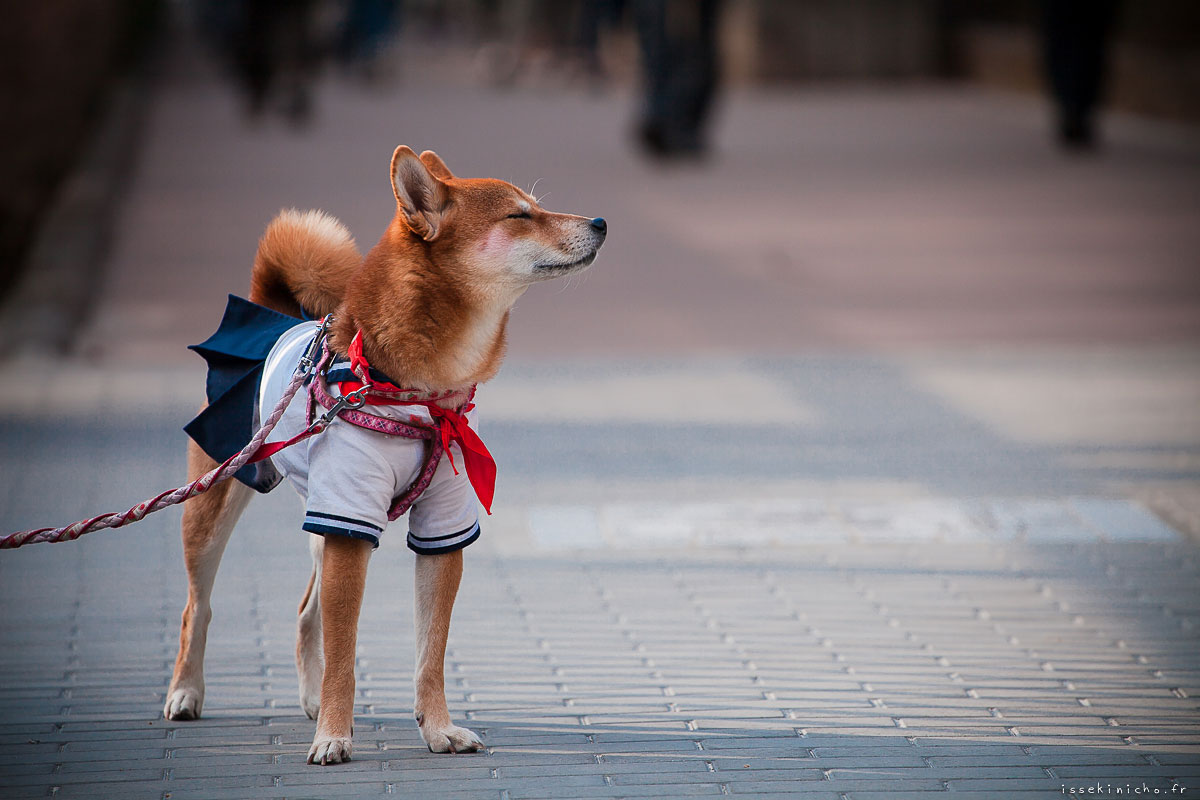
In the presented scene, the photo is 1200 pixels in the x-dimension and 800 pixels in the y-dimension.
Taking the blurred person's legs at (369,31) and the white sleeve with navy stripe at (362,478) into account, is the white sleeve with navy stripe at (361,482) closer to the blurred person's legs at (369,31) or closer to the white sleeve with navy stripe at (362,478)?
the white sleeve with navy stripe at (362,478)

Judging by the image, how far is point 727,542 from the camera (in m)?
6.09

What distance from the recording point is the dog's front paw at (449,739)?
3898 mm

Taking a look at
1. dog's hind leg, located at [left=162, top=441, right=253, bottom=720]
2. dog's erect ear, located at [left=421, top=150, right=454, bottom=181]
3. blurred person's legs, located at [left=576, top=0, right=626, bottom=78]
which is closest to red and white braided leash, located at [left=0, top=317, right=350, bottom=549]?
dog's hind leg, located at [left=162, top=441, right=253, bottom=720]

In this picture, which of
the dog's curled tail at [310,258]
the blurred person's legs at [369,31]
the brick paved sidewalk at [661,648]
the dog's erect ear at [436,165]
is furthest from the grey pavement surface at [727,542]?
the blurred person's legs at [369,31]

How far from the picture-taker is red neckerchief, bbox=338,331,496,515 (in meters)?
3.66

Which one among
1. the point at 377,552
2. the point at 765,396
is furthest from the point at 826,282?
the point at 377,552

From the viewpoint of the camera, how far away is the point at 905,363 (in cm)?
916

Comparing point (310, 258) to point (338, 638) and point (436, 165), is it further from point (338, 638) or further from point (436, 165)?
point (338, 638)

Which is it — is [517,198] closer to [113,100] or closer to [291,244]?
[291,244]

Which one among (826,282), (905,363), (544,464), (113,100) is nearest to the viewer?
(544,464)

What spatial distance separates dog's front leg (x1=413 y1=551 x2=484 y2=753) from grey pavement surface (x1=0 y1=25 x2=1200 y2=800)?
0.09 meters

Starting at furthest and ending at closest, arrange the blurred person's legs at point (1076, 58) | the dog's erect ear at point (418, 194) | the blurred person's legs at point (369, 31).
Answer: the blurred person's legs at point (369, 31) → the blurred person's legs at point (1076, 58) → the dog's erect ear at point (418, 194)

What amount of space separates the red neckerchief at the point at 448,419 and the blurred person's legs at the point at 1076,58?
14.9 m

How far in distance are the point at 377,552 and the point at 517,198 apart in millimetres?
2492
